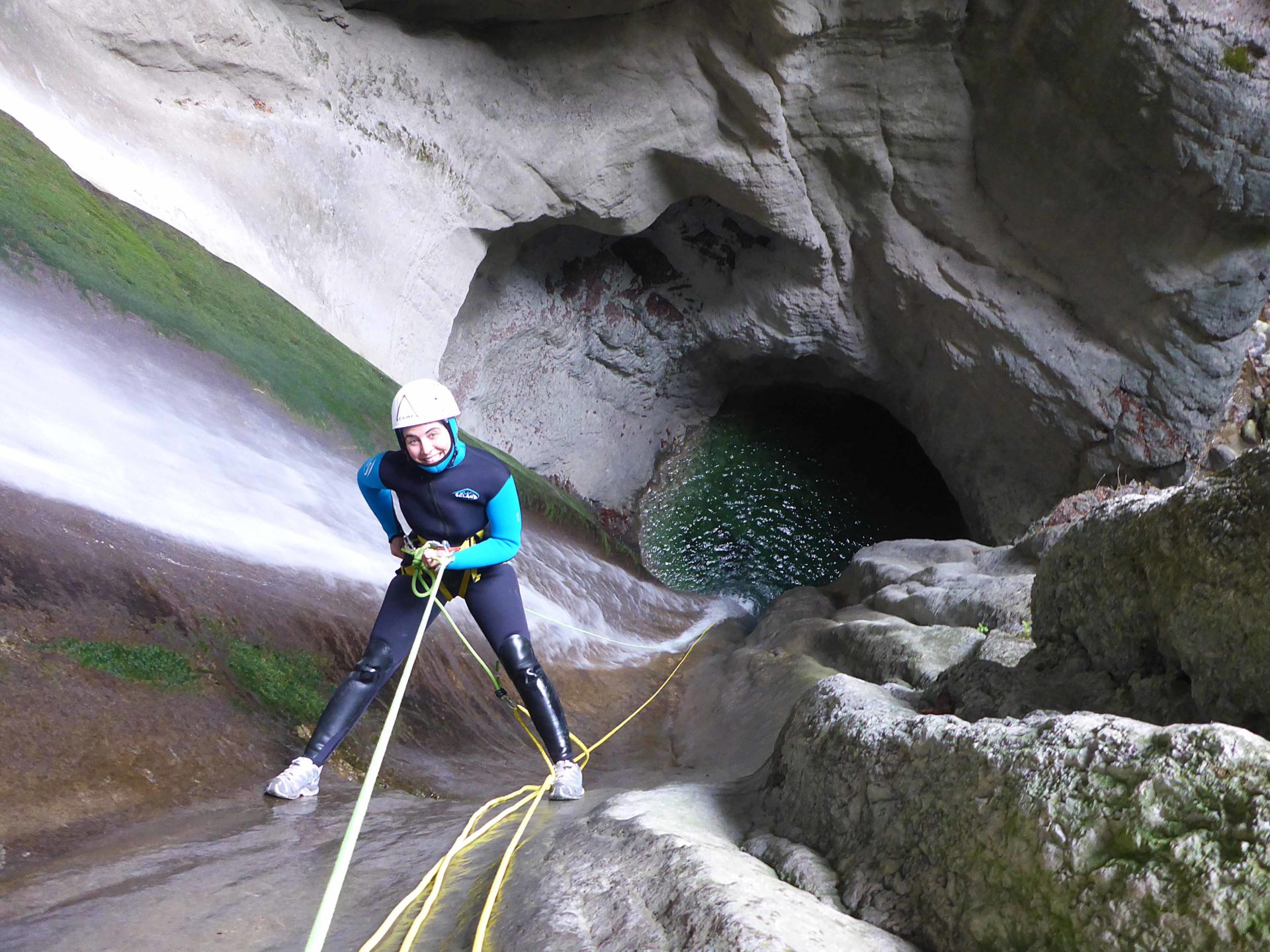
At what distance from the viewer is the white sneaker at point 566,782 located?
3.49 metres

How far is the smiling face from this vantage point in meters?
3.35

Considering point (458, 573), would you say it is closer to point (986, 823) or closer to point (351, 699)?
point (351, 699)

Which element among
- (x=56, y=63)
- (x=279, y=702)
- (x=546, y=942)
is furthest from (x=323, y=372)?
(x=546, y=942)

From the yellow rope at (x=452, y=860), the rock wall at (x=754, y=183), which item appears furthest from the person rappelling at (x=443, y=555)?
the rock wall at (x=754, y=183)

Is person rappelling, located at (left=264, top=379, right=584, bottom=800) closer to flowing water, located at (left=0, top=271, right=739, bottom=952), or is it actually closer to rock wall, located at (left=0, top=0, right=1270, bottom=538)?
flowing water, located at (left=0, top=271, right=739, bottom=952)

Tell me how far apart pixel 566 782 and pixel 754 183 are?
8.42 m

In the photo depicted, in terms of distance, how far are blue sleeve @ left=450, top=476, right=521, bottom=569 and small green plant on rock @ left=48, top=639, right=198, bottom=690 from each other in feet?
3.87

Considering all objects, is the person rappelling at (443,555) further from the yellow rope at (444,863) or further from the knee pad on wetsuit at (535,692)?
the yellow rope at (444,863)

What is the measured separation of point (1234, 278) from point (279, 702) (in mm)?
9829

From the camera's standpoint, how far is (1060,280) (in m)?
10.0

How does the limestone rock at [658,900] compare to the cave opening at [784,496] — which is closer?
the limestone rock at [658,900]

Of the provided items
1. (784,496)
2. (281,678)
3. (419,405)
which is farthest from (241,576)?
(784,496)

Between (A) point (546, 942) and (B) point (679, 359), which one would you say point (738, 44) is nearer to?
(B) point (679, 359)

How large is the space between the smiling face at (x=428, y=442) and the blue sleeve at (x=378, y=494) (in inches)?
10.9
